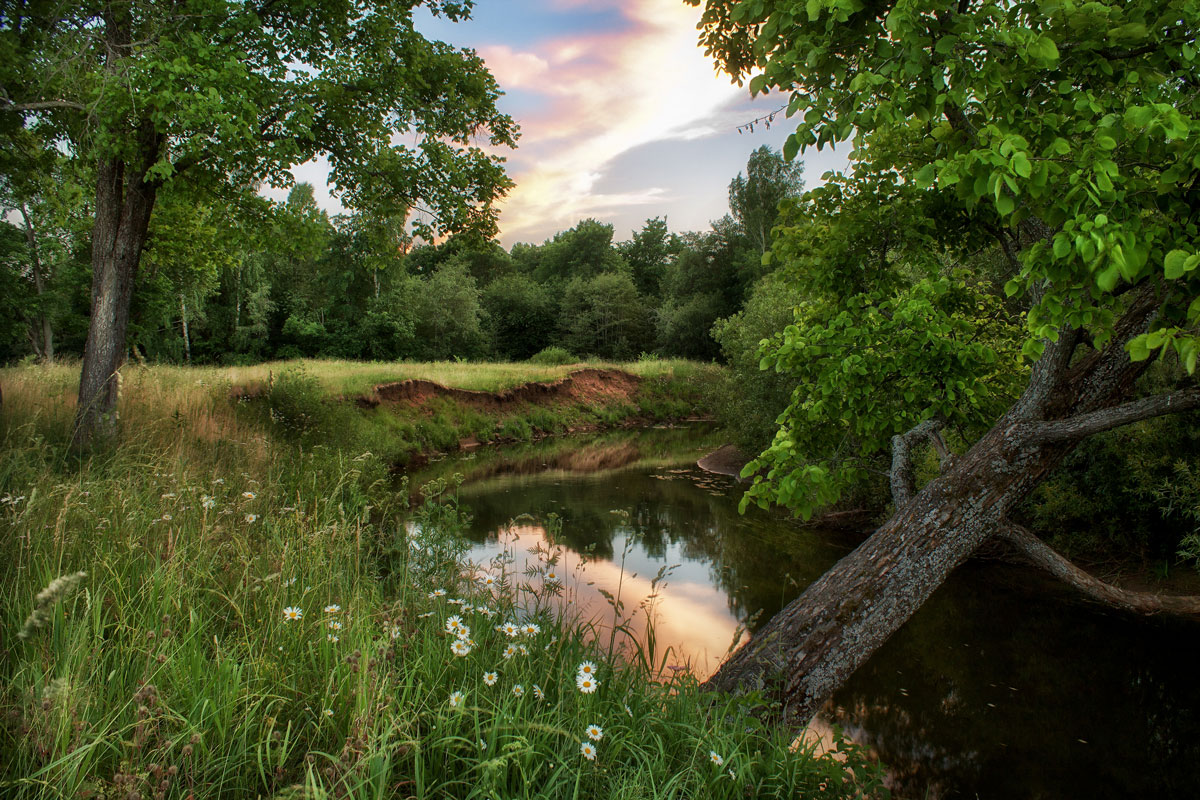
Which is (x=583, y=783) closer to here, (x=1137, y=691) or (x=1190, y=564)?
(x=1137, y=691)

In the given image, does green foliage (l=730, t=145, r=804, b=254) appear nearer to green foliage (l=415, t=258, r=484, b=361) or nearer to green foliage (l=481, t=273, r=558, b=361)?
green foliage (l=481, t=273, r=558, b=361)

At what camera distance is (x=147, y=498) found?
13.5 ft

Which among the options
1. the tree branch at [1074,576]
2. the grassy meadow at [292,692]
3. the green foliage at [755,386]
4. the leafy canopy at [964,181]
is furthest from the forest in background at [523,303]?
the grassy meadow at [292,692]

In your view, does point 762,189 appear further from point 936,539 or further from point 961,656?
point 936,539

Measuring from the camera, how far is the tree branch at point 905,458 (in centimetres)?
505

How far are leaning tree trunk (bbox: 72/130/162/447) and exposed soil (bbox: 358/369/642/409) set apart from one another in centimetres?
929

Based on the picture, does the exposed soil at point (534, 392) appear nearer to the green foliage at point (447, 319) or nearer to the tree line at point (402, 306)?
the tree line at point (402, 306)

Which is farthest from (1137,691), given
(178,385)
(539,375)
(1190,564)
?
(539,375)

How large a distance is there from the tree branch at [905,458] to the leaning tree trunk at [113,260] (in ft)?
29.4

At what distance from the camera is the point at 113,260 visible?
329 inches

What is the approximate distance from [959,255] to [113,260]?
9816 mm

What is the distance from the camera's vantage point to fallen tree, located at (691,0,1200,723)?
2.60 metres

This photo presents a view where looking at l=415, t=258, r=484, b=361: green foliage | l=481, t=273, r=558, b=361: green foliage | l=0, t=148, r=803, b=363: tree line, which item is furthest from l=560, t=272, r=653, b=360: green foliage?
l=415, t=258, r=484, b=361: green foliage

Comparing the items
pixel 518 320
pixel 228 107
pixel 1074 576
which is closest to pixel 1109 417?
pixel 1074 576
